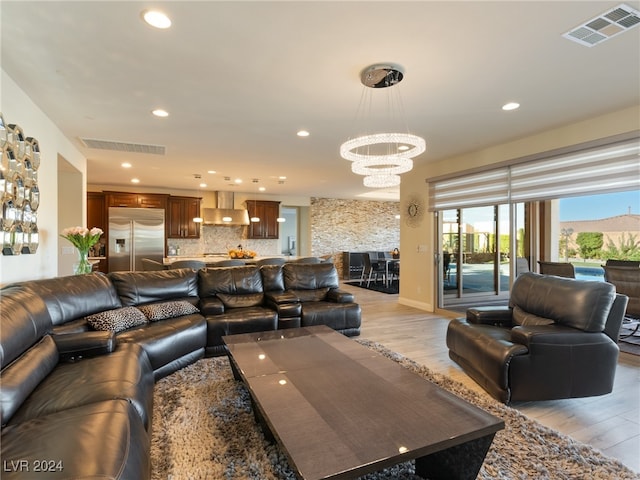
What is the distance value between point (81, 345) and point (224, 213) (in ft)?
22.8

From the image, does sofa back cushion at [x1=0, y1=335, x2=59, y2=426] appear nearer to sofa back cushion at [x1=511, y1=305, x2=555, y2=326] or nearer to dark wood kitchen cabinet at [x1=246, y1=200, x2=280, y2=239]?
sofa back cushion at [x1=511, y1=305, x2=555, y2=326]

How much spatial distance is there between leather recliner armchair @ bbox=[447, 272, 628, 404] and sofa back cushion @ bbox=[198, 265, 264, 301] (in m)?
2.83

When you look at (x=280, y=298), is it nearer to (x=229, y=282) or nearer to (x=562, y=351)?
(x=229, y=282)

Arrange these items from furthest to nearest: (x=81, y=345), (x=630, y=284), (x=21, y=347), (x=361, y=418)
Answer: (x=630, y=284) < (x=81, y=345) < (x=21, y=347) < (x=361, y=418)

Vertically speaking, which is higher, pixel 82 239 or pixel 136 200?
pixel 136 200

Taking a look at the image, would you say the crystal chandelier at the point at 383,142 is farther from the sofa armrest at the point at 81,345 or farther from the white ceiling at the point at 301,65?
the sofa armrest at the point at 81,345

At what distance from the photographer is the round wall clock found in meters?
6.30

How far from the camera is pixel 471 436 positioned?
4.81ft

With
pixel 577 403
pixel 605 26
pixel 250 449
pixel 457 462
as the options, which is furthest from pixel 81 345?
pixel 605 26

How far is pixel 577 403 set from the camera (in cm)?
262

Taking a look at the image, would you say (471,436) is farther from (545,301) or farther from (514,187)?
(514,187)

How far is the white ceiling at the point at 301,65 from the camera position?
2033mm

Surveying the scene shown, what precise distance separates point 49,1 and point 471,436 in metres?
3.25

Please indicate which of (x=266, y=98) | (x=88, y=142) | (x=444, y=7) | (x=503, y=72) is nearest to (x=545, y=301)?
(x=503, y=72)
